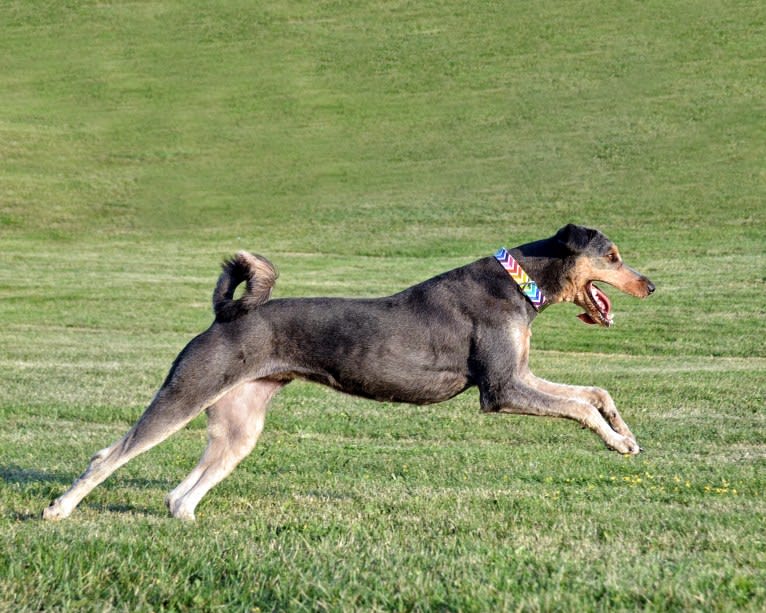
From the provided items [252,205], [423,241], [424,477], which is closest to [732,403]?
[424,477]

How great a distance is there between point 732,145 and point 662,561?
44468mm

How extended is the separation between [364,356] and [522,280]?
1160mm

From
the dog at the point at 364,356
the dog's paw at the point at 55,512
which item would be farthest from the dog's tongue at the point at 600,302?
the dog's paw at the point at 55,512

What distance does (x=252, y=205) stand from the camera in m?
46.2

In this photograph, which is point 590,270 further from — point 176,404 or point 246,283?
point 176,404

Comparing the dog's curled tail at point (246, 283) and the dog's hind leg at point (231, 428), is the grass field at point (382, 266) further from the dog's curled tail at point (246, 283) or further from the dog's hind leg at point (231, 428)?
the dog's curled tail at point (246, 283)

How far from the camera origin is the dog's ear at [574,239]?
8320 mm

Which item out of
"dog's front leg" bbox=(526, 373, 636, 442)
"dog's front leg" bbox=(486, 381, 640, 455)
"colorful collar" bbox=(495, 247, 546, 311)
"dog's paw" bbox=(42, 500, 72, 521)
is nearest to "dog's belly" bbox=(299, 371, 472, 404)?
"dog's front leg" bbox=(486, 381, 640, 455)

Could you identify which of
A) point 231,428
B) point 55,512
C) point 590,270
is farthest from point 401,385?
point 55,512

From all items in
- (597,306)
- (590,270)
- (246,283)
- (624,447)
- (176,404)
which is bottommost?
(624,447)

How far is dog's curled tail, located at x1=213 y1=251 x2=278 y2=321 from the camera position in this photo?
25.4 feet

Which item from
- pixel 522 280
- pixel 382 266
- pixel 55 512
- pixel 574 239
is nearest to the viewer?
pixel 55 512

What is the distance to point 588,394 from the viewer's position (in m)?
8.02

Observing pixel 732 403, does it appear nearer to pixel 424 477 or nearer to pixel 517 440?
pixel 517 440
